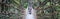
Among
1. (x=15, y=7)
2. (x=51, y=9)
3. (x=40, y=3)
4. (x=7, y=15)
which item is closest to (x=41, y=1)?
(x=40, y=3)

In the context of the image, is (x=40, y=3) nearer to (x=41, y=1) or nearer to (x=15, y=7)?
(x=41, y=1)

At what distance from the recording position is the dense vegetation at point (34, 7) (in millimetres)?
966

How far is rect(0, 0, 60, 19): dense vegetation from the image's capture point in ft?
3.17

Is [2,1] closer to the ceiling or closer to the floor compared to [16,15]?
closer to the ceiling

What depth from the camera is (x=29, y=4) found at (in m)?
0.97

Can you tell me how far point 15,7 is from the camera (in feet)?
3.22

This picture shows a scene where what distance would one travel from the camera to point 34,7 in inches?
38.0

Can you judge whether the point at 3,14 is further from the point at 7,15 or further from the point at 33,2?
the point at 33,2

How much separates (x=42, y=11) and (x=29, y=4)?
0.15 m

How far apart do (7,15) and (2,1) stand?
149 mm

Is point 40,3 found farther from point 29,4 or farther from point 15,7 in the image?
point 15,7

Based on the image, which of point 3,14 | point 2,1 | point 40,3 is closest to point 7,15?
point 3,14

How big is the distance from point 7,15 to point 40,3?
1.16ft

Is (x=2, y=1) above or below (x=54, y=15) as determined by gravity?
above
